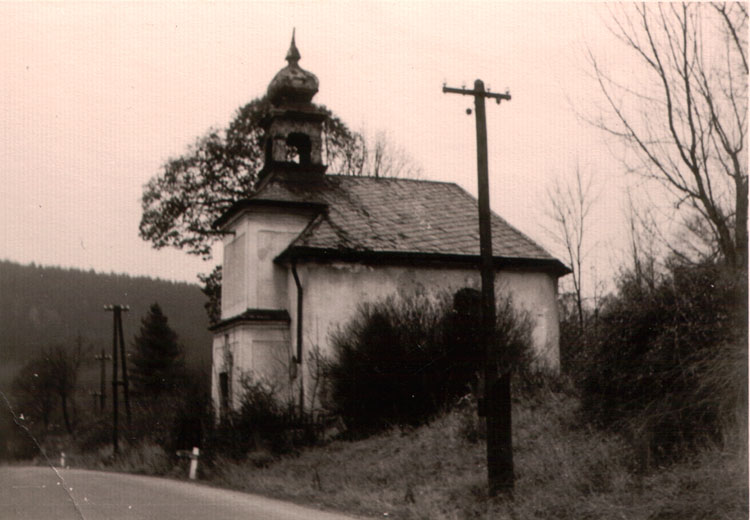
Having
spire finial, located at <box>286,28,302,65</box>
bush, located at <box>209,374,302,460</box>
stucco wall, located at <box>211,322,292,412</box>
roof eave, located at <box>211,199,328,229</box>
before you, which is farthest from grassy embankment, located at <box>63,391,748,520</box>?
spire finial, located at <box>286,28,302,65</box>

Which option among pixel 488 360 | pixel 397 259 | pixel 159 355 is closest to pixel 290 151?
pixel 397 259

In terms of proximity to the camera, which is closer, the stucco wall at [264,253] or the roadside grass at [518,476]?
the roadside grass at [518,476]

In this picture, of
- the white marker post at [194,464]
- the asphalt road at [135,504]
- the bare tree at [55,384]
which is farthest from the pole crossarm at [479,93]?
the bare tree at [55,384]

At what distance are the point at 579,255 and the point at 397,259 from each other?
1402 centimetres

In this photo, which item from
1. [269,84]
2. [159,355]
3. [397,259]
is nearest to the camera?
[397,259]

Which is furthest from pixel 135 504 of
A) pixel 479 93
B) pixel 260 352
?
pixel 260 352

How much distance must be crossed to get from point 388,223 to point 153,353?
40.6m

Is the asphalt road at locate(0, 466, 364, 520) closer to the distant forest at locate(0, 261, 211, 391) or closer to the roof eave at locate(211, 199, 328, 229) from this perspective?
the distant forest at locate(0, 261, 211, 391)

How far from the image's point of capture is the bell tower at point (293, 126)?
2981 centimetres

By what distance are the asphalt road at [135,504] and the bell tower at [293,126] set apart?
1326 cm

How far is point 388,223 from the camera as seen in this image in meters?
28.8

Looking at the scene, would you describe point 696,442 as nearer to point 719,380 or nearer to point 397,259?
point 719,380

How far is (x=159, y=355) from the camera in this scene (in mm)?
65875

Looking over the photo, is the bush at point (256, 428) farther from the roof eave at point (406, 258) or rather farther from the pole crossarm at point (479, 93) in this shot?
the pole crossarm at point (479, 93)
